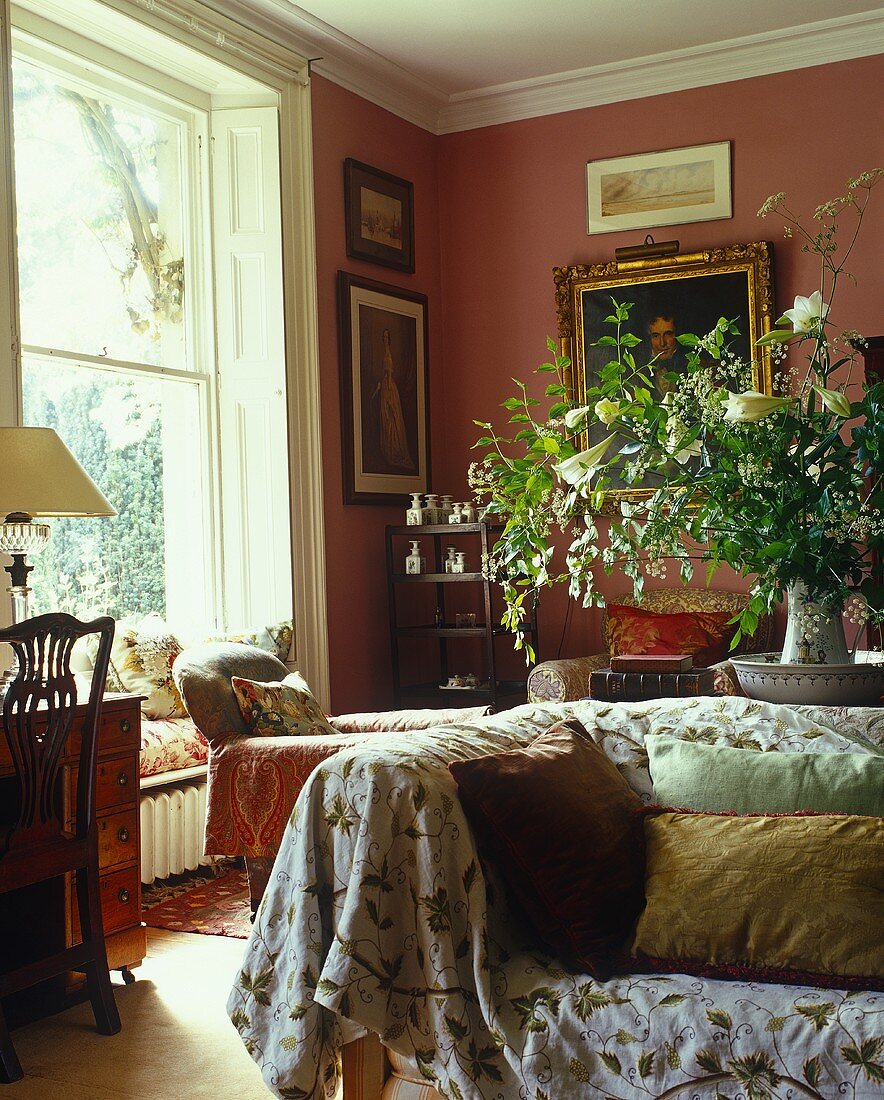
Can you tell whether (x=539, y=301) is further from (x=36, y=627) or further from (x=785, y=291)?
(x=36, y=627)

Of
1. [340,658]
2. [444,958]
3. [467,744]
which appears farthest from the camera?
[340,658]

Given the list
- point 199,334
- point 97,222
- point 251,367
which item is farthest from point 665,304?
point 97,222

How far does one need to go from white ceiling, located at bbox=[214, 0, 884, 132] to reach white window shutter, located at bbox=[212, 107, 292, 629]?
57cm

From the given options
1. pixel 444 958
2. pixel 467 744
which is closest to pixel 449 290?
pixel 467 744

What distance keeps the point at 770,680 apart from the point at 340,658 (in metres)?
3.25

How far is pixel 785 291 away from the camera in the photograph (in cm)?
565

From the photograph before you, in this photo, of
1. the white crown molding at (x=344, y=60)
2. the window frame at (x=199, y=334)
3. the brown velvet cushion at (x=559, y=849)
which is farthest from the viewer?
the window frame at (x=199, y=334)

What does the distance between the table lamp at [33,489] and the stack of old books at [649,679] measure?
153 centimetres

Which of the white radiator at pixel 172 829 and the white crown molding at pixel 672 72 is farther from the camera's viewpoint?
the white crown molding at pixel 672 72

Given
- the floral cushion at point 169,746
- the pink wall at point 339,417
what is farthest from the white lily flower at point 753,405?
the pink wall at point 339,417

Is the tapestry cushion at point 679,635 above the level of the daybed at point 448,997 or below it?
above

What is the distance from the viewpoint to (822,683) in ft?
8.31

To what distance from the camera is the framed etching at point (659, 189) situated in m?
5.77

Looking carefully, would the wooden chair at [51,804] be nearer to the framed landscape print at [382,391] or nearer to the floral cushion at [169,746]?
the floral cushion at [169,746]
